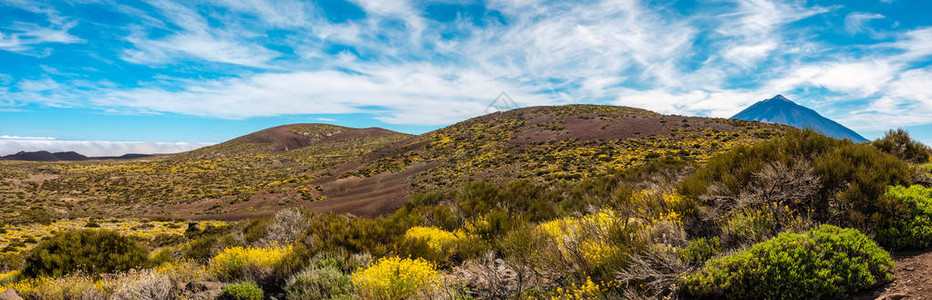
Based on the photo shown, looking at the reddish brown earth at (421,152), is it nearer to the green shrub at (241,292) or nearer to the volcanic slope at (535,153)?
the volcanic slope at (535,153)

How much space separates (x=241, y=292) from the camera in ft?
16.8

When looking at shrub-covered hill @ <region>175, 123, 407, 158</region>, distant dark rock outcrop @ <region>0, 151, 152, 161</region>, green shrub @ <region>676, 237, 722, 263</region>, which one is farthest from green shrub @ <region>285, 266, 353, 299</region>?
distant dark rock outcrop @ <region>0, 151, 152, 161</region>

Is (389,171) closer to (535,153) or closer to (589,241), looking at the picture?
(535,153)

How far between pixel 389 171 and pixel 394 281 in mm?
39441

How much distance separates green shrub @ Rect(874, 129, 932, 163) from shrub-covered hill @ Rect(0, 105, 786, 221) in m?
9.80

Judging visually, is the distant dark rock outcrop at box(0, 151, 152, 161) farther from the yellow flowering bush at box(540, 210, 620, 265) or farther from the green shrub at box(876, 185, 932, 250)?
the green shrub at box(876, 185, 932, 250)

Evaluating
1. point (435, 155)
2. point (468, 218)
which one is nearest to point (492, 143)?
point (435, 155)

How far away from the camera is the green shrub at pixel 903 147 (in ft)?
28.3

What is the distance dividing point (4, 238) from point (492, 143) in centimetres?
4301

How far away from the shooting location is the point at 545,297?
3.97 meters

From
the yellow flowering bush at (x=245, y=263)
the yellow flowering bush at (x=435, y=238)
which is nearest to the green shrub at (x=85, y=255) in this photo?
the yellow flowering bush at (x=245, y=263)

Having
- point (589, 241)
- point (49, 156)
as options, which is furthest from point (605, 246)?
point (49, 156)

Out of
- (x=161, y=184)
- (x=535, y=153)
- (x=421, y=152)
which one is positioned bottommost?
(x=161, y=184)

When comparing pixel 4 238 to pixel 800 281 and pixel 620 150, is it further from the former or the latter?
pixel 620 150
